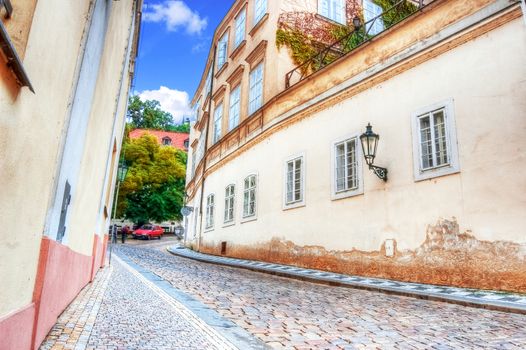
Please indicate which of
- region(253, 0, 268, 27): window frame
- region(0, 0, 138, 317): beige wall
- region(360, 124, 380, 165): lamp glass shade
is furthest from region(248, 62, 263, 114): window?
region(0, 0, 138, 317): beige wall

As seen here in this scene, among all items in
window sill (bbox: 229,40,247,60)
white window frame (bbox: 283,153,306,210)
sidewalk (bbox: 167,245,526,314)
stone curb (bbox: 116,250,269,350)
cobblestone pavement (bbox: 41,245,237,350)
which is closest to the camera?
cobblestone pavement (bbox: 41,245,237,350)

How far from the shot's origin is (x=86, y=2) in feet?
11.1

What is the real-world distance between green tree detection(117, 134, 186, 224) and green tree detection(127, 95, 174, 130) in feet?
77.3

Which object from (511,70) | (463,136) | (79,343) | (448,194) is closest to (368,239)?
(448,194)

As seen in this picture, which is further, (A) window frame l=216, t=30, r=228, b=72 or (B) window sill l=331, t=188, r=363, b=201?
(A) window frame l=216, t=30, r=228, b=72

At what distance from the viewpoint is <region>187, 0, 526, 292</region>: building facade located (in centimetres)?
719

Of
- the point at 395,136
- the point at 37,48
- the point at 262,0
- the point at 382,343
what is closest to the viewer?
the point at 37,48

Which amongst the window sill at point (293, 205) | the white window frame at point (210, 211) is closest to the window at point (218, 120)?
the white window frame at point (210, 211)

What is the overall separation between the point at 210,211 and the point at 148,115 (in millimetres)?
49115

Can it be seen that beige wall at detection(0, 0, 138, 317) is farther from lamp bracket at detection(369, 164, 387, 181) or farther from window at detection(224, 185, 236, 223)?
window at detection(224, 185, 236, 223)

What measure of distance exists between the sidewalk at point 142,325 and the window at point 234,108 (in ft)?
40.4

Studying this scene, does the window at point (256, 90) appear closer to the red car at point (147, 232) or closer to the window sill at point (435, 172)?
the window sill at point (435, 172)

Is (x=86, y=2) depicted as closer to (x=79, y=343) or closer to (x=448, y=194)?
(x=79, y=343)

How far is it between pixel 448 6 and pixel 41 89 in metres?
8.61
